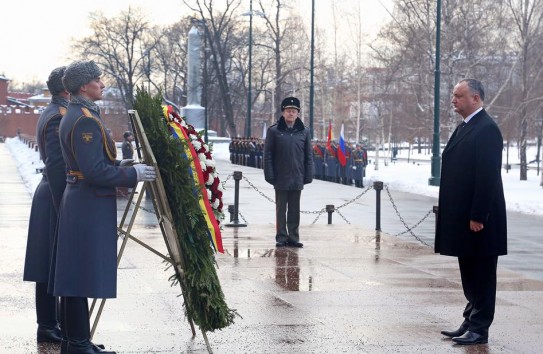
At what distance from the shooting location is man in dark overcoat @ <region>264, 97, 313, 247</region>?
13.0 metres

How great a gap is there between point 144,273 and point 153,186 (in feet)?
12.8

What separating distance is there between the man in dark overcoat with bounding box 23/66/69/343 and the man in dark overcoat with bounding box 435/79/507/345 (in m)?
2.76

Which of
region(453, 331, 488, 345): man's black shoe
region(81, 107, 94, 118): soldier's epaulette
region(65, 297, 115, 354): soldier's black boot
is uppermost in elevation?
region(81, 107, 94, 118): soldier's epaulette

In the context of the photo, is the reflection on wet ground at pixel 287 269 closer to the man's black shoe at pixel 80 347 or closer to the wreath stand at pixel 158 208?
the wreath stand at pixel 158 208

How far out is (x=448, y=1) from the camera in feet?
131

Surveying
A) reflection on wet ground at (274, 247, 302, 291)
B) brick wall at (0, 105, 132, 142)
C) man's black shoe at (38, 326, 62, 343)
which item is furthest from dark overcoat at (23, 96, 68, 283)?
brick wall at (0, 105, 132, 142)

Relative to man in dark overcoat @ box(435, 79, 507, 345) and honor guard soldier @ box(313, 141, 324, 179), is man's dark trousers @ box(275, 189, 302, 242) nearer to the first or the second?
man in dark overcoat @ box(435, 79, 507, 345)

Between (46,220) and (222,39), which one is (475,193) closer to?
(46,220)

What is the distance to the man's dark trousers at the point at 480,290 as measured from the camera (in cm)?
755

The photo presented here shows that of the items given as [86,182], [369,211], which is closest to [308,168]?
[86,182]

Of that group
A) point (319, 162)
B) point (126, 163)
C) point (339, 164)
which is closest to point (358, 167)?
point (339, 164)

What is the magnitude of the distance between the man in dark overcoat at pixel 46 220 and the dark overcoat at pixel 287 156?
19.0 ft

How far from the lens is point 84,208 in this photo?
644 cm

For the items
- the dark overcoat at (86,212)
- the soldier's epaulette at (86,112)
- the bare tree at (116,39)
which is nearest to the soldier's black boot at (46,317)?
the dark overcoat at (86,212)
